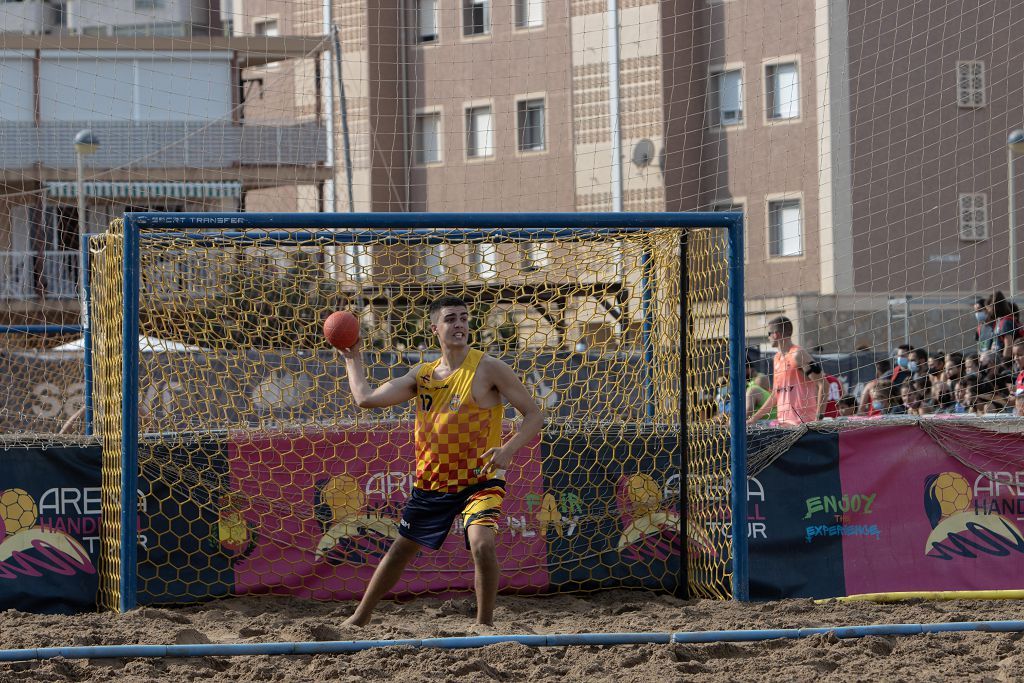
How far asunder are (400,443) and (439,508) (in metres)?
1.55

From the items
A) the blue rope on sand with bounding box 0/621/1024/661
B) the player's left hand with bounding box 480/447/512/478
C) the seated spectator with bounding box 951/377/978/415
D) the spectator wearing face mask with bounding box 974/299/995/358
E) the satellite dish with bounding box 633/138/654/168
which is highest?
the satellite dish with bounding box 633/138/654/168

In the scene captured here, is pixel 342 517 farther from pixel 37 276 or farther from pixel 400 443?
pixel 37 276

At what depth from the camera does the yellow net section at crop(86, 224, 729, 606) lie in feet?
24.8

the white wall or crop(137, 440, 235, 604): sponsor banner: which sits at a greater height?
the white wall

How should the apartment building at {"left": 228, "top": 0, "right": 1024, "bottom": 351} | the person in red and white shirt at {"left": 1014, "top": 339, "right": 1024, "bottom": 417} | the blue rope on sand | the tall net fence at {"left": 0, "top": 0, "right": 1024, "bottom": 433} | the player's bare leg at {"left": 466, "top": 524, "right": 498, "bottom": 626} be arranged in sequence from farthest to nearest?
1. the apartment building at {"left": 228, "top": 0, "right": 1024, "bottom": 351}
2. the tall net fence at {"left": 0, "top": 0, "right": 1024, "bottom": 433}
3. the person in red and white shirt at {"left": 1014, "top": 339, "right": 1024, "bottom": 417}
4. the player's bare leg at {"left": 466, "top": 524, "right": 498, "bottom": 626}
5. the blue rope on sand

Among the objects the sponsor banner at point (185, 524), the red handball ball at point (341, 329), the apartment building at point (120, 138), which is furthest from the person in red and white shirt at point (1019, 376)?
the apartment building at point (120, 138)

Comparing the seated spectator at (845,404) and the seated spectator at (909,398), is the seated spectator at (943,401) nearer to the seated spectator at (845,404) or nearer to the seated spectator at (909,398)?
the seated spectator at (909,398)

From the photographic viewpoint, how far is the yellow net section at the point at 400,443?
7559mm

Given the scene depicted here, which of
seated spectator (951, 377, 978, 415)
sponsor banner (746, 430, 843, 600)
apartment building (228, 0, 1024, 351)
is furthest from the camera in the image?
apartment building (228, 0, 1024, 351)

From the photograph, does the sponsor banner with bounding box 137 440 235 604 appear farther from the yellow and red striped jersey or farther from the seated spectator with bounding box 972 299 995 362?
the seated spectator with bounding box 972 299 995 362

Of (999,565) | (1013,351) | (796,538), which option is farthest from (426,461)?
(1013,351)

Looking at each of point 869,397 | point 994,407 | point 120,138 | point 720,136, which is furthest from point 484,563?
point 120,138

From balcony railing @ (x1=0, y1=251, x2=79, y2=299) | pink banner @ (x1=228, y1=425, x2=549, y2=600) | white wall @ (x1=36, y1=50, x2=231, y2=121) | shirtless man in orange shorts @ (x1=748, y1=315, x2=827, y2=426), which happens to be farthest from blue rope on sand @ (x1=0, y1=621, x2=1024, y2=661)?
white wall @ (x1=36, y1=50, x2=231, y2=121)

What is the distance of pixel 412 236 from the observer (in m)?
7.56
